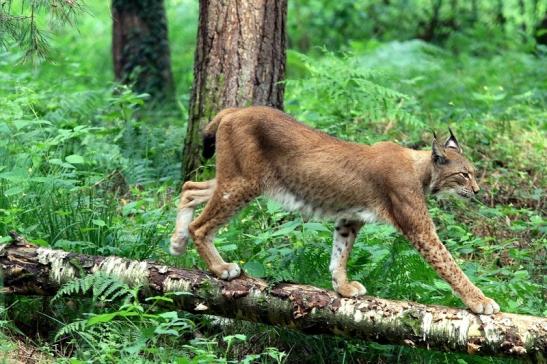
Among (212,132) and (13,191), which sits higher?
(212,132)

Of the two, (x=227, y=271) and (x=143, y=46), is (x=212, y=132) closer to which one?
(x=227, y=271)

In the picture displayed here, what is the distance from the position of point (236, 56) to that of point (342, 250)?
232 centimetres

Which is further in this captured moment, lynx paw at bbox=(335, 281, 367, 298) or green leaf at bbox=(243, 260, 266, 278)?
green leaf at bbox=(243, 260, 266, 278)

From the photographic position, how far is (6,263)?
5.80m

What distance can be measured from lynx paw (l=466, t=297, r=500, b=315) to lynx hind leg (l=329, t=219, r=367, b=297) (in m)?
0.74

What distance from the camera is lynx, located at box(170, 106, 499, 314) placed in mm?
6246

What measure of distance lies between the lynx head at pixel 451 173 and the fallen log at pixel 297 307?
109cm

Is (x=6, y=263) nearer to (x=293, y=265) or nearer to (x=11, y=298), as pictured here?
(x=11, y=298)

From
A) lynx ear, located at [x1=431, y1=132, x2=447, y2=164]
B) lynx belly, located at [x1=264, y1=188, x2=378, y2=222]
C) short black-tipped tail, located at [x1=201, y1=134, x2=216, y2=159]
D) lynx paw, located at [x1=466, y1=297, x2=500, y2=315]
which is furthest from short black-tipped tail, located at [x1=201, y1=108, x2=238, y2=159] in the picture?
lynx paw, located at [x1=466, y1=297, x2=500, y2=315]

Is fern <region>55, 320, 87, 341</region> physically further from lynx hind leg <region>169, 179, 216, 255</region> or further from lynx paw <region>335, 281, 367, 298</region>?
lynx paw <region>335, 281, 367, 298</region>

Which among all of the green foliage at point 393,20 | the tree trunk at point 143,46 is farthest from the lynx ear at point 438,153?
the green foliage at point 393,20

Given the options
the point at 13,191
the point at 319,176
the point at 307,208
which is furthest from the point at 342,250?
the point at 13,191

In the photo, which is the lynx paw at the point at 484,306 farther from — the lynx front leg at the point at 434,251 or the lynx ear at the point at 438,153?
the lynx ear at the point at 438,153

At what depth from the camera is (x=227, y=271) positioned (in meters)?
A: 5.96
